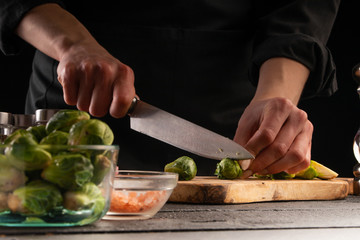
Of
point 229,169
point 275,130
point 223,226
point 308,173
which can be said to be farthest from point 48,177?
point 308,173

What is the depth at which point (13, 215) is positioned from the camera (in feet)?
2.70

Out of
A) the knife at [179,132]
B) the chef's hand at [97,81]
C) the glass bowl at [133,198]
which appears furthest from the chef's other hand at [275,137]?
the glass bowl at [133,198]

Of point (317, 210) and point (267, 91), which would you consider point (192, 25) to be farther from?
point (317, 210)

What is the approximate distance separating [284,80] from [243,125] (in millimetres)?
268

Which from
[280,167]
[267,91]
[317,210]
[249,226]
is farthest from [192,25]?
[249,226]

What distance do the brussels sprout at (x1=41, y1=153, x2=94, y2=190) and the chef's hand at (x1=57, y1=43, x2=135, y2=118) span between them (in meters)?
0.65

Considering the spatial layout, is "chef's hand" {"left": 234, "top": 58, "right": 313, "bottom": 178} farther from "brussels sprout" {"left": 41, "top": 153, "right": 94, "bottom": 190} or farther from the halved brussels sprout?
"brussels sprout" {"left": 41, "top": 153, "right": 94, "bottom": 190}

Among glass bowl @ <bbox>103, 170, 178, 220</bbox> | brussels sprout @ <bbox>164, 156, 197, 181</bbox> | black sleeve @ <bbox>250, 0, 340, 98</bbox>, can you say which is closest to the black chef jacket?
black sleeve @ <bbox>250, 0, 340, 98</bbox>

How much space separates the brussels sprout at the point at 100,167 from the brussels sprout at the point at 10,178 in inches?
4.7

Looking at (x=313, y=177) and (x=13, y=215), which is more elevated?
(x=13, y=215)

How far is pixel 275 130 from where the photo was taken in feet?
5.50

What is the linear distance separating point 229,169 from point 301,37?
0.72 metres

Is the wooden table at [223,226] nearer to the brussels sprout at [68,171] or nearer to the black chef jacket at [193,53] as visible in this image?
the brussels sprout at [68,171]

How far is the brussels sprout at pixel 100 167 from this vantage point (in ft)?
2.77
